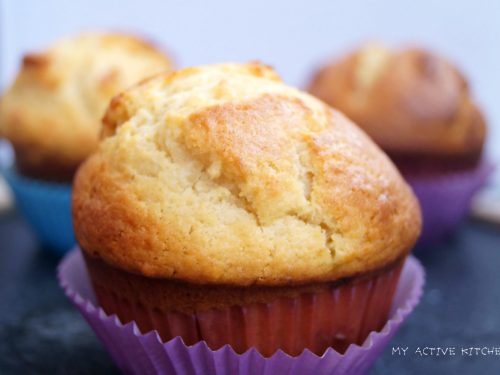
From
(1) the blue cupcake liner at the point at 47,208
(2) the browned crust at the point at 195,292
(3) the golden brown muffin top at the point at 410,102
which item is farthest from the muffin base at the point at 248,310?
(3) the golden brown muffin top at the point at 410,102

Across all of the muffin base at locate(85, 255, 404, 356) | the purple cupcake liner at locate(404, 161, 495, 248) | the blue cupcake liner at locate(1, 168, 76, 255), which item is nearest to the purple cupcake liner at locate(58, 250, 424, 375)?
the muffin base at locate(85, 255, 404, 356)

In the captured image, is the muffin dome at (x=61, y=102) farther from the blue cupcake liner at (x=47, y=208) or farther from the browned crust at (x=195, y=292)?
the browned crust at (x=195, y=292)

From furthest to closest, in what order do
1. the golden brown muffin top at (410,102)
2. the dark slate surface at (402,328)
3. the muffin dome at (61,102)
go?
the golden brown muffin top at (410,102) → the muffin dome at (61,102) → the dark slate surface at (402,328)

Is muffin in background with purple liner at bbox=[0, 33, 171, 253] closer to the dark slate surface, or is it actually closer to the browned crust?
A: the dark slate surface

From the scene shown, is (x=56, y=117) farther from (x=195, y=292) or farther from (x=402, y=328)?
(x=402, y=328)

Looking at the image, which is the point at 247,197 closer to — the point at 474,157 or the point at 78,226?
the point at 78,226

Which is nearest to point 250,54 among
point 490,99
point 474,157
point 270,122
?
point 490,99
